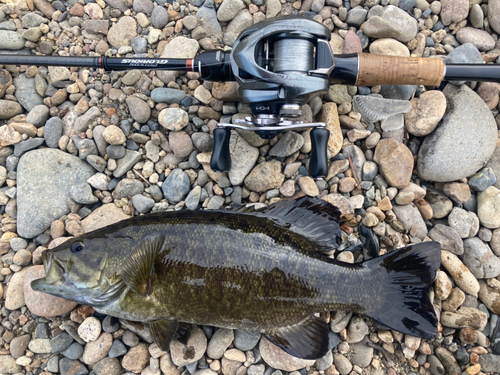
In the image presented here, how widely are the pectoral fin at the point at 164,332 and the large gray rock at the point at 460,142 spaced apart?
107 inches

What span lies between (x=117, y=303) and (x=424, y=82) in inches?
124

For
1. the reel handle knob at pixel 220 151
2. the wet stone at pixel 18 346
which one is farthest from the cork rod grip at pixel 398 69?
the wet stone at pixel 18 346

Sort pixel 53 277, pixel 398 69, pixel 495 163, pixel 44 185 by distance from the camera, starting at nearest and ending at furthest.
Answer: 1. pixel 53 277
2. pixel 398 69
3. pixel 44 185
4. pixel 495 163

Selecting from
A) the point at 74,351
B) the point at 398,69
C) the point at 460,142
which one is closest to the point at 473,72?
the point at 398,69

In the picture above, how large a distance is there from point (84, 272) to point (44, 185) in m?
1.22

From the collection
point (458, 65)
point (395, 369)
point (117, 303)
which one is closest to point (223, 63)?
point (458, 65)

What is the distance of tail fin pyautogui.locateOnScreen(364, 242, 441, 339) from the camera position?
2594mm

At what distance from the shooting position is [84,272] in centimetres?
245

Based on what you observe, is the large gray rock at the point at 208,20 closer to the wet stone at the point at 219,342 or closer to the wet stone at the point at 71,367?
the wet stone at the point at 219,342

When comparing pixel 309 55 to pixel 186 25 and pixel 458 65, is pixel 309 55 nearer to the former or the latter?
pixel 458 65

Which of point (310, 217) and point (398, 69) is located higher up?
point (398, 69)

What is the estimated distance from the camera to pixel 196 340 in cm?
288

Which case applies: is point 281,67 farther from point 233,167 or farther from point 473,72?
point 473,72

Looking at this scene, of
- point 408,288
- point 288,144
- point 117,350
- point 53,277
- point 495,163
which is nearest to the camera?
point 53,277
